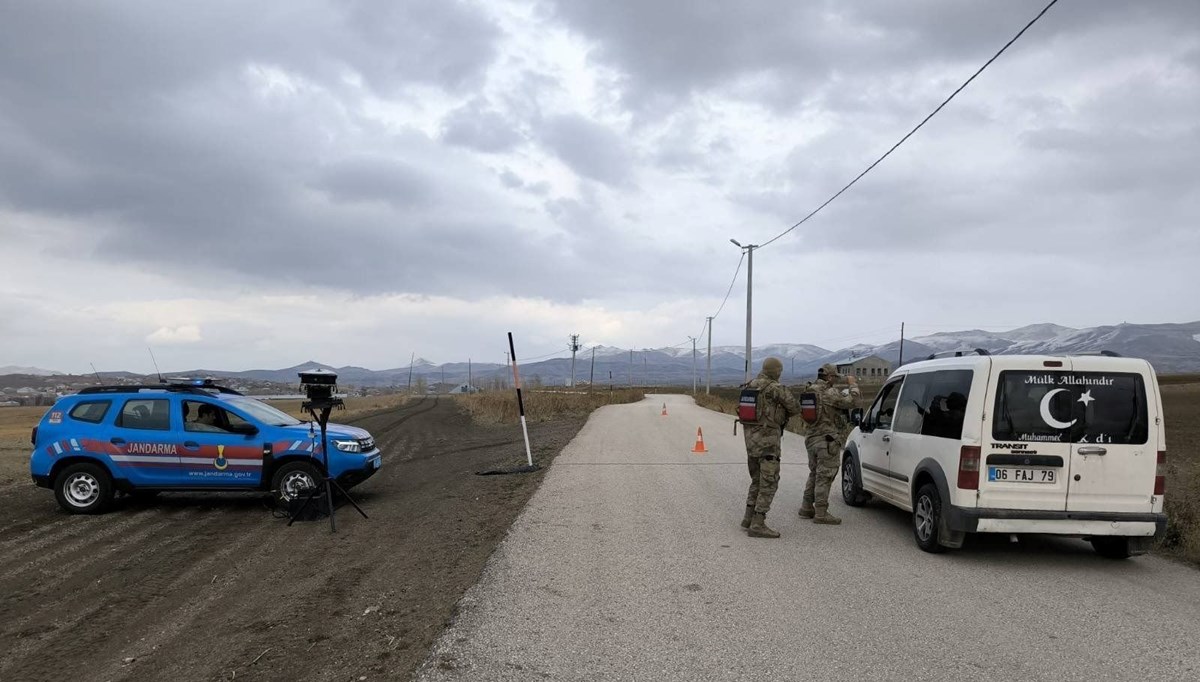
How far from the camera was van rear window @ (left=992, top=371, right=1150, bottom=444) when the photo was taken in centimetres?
652

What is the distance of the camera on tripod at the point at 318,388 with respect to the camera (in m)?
8.54

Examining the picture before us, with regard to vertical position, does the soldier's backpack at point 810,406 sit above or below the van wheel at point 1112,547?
above

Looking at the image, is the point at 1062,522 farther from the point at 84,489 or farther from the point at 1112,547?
the point at 84,489

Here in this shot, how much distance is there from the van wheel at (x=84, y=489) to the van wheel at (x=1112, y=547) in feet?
38.0

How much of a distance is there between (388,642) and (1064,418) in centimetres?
586

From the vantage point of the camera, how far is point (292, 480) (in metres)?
10.1

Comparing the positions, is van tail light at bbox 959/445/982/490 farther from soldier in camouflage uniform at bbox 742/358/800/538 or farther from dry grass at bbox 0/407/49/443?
dry grass at bbox 0/407/49/443

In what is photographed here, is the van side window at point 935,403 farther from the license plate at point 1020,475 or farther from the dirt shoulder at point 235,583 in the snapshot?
the dirt shoulder at point 235,583

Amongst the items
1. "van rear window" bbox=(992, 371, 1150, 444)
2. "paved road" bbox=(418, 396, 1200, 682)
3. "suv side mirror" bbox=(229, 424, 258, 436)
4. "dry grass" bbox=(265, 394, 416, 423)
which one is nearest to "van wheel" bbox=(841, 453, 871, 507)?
"paved road" bbox=(418, 396, 1200, 682)

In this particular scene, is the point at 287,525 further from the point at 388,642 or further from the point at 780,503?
the point at 780,503

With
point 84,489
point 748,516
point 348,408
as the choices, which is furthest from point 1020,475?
point 348,408

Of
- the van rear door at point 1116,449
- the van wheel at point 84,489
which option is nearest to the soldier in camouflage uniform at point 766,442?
the van rear door at point 1116,449

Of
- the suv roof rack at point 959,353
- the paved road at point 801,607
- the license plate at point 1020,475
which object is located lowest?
the paved road at point 801,607

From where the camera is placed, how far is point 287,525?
9.16m
